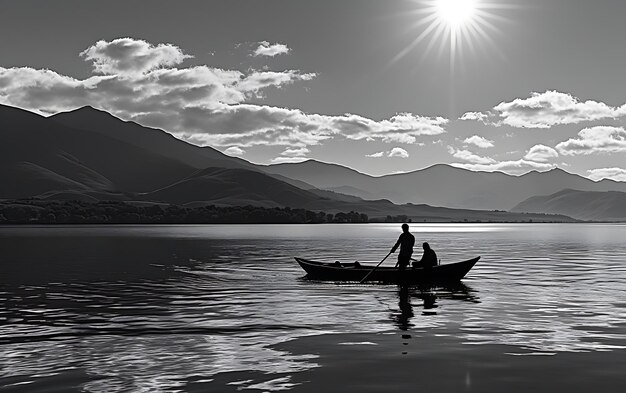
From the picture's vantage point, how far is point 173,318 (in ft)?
98.9

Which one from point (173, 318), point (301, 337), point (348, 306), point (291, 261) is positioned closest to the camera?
point (301, 337)

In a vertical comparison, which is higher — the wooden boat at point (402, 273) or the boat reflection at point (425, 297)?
the wooden boat at point (402, 273)

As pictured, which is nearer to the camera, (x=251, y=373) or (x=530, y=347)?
(x=251, y=373)

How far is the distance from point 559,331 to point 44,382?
752 inches

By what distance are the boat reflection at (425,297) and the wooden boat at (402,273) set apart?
1.97 feet

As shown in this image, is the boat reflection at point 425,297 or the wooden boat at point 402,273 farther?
the wooden boat at point 402,273

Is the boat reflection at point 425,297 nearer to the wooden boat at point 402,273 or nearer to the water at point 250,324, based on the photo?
the water at point 250,324

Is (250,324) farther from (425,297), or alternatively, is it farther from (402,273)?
(402,273)

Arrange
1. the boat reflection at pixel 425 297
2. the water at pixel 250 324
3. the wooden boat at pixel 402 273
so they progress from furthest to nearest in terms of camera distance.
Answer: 1. the wooden boat at pixel 402 273
2. the boat reflection at pixel 425 297
3. the water at pixel 250 324

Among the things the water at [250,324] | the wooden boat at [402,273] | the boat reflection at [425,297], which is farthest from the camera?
the wooden boat at [402,273]

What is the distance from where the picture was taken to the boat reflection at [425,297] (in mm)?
30339

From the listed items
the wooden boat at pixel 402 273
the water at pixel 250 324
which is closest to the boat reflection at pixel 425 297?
the water at pixel 250 324

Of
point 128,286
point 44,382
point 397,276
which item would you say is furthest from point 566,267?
point 44,382

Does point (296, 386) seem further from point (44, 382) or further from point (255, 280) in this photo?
point (255, 280)
